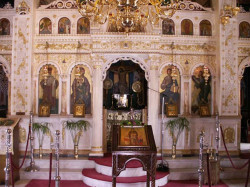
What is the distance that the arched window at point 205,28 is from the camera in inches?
440

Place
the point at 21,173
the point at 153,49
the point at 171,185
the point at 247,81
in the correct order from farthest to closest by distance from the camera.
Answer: the point at 247,81, the point at 153,49, the point at 21,173, the point at 171,185

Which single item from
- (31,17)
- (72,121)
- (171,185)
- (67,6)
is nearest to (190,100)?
(171,185)

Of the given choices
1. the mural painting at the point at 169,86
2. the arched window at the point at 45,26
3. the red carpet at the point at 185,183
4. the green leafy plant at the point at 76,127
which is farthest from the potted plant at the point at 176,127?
the arched window at the point at 45,26

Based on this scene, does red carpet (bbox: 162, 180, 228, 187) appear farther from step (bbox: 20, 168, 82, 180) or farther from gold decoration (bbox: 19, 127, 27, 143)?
gold decoration (bbox: 19, 127, 27, 143)

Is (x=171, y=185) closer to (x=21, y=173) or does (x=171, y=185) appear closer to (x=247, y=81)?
(x=21, y=173)

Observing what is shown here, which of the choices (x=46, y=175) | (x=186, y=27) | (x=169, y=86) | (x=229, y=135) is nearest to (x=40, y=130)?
(x=46, y=175)

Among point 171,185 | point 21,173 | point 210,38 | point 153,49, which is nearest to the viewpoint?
point 171,185

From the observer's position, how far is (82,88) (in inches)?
433

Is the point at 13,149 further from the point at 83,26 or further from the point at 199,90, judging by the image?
the point at 199,90

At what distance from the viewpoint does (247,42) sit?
1116cm

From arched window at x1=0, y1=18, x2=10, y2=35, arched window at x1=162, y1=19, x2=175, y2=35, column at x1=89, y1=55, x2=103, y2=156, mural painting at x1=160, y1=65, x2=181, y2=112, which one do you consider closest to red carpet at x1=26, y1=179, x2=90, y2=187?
column at x1=89, y1=55, x2=103, y2=156

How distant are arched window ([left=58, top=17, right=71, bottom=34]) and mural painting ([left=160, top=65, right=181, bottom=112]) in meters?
3.80

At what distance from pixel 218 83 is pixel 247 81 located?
4713mm

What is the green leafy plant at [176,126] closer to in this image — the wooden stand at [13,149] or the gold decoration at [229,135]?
the gold decoration at [229,135]
